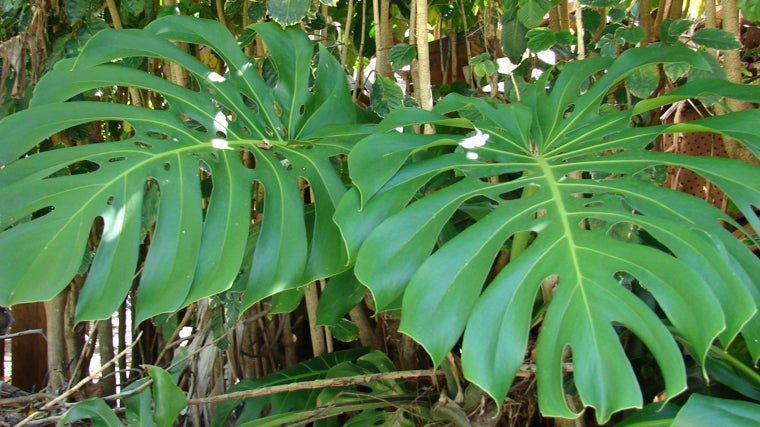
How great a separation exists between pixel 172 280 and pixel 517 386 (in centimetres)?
70

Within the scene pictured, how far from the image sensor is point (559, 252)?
0.83m

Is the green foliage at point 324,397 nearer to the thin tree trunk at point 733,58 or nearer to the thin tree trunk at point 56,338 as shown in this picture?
the thin tree trunk at point 56,338

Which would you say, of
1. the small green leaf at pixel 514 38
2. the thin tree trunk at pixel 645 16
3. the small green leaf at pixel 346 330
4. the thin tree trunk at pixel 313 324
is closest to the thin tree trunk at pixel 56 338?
the thin tree trunk at pixel 313 324

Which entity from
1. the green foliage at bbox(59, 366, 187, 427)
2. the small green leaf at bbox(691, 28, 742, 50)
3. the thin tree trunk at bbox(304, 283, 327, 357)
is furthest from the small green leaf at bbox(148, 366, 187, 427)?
the small green leaf at bbox(691, 28, 742, 50)

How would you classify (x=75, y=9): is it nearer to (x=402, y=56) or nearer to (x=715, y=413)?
(x=402, y=56)

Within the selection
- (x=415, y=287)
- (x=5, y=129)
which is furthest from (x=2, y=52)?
(x=415, y=287)

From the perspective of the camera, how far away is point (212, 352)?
6.15ft

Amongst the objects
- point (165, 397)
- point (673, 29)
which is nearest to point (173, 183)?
→ point (165, 397)

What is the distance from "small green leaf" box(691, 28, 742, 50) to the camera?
4.47ft

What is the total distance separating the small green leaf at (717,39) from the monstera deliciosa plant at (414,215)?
0.32m

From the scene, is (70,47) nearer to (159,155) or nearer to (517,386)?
(159,155)

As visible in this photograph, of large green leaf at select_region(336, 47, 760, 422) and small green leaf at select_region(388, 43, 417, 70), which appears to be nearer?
large green leaf at select_region(336, 47, 760, 422)

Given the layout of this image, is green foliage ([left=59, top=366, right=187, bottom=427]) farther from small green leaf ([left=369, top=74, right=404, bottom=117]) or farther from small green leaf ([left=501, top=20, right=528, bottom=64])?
small green leaf ([left=501, top=20, right=528, bottom=64])

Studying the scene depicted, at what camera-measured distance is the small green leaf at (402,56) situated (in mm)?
1551
